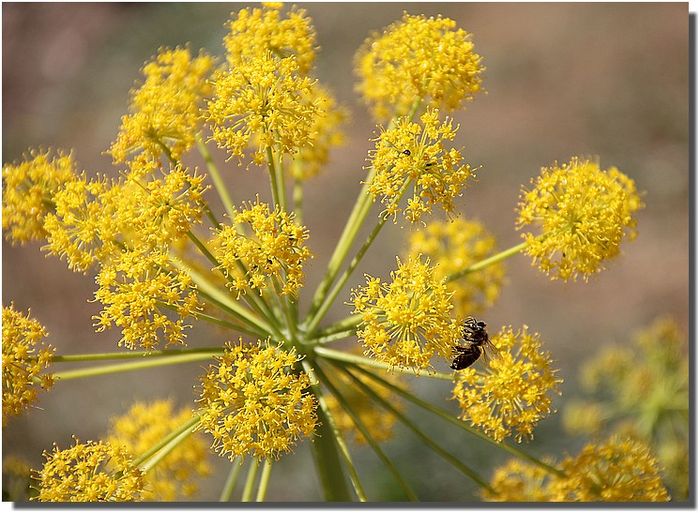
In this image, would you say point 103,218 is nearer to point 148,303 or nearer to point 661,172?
point 148,303

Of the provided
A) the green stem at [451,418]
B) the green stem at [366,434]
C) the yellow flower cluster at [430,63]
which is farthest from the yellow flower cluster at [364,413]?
the yellow flower cluster at [430,63]

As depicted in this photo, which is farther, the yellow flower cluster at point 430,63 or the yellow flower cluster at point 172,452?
the yellow flower cluster at point 172,452

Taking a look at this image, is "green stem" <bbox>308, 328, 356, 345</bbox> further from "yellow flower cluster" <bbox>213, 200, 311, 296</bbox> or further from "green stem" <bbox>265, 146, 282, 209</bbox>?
"green stem" <bbox>265, 146, 282, 209</bbox>

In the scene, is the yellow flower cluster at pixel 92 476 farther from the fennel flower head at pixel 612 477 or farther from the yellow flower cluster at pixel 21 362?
the fennel flower head at pixel 612 477

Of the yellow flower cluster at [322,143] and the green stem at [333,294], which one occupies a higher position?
the yellow flower cluster at [322,143]

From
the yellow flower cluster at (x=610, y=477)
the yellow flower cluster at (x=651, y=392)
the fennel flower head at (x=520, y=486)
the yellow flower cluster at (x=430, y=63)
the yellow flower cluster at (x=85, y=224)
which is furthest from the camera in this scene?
the yellow flower cluster at (x=651, y=392)

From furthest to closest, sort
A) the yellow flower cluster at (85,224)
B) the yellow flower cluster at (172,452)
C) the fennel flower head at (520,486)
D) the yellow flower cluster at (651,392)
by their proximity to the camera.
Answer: the yellow flower cluster at (651,392) < the yellow flower cluster at (172,452) < the fennel flower head at (520,486) < the yellow flower cluster at (85,224)

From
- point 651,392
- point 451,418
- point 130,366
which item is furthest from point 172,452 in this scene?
point 651,392
